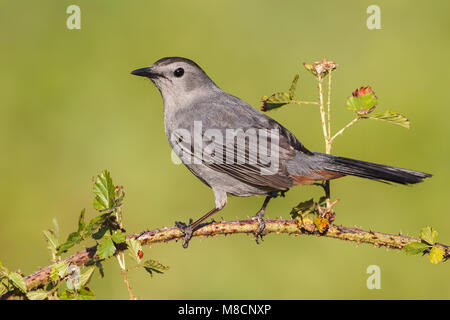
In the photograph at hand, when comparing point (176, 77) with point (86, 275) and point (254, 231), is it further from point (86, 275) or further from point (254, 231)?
point (86, 275)

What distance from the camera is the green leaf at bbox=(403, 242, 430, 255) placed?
2.57 metres

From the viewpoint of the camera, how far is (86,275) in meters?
2.49

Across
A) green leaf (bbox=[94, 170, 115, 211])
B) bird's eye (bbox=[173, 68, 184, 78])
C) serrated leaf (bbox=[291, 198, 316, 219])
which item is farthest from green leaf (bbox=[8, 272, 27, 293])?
bird's eye (bbox=[173, 68, 184, 78])

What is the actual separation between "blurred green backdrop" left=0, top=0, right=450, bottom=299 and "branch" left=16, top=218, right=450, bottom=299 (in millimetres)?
2941

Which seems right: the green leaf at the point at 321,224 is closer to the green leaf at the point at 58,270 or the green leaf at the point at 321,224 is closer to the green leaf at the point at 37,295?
the green leaf at the point at 58,270

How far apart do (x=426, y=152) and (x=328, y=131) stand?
4.69m

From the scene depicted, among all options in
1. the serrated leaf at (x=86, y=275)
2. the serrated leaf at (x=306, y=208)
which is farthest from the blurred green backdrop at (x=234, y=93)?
the serrated leaf at (x=86, y=275)

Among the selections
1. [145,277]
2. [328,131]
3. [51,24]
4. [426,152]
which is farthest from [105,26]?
[328,131]

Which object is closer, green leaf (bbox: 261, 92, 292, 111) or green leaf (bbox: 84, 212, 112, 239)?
green leaf (bbox: 84, 212, 112, 239)

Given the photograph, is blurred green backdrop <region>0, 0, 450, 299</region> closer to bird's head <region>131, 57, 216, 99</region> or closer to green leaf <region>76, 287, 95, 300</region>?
bird's head <region>131, 57, 216, 99</region>

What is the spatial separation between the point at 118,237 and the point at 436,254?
4.67 ft

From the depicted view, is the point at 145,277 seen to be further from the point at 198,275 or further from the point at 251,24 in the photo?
the point at 251,24

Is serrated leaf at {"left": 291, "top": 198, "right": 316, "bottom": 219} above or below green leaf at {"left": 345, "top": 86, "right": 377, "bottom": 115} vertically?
below

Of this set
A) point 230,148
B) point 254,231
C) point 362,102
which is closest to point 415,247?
point 362,102
